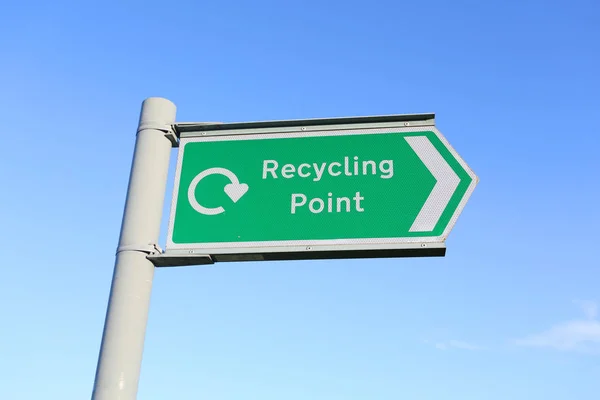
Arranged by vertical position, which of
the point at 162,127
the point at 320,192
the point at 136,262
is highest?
the point at 162,127

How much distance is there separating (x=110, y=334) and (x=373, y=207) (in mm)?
1338

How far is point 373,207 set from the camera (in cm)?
283

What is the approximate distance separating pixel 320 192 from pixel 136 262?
941mm

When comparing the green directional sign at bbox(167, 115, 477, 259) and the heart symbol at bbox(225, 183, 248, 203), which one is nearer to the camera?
the green directional sign at bbox(167, 115, 477, 259)

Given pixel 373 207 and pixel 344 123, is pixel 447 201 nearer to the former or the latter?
pixel 373 207

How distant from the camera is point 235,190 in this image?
3.01 metres

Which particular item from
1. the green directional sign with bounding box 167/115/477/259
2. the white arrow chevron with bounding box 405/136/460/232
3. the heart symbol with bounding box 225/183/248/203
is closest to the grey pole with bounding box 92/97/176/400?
the green directional sign with bounding box 167/115/477/259

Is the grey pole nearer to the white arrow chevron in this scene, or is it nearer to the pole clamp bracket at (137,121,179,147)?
the pole clamp bracket at (137,121,179,147)

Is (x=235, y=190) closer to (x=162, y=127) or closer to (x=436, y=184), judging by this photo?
(x=162, y=127)

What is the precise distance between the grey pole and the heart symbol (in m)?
0.34

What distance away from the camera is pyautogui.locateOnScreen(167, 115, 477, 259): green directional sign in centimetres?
277

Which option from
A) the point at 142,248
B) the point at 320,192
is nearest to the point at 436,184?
the point at 320,192

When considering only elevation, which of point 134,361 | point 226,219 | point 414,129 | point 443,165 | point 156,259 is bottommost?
point 134,361

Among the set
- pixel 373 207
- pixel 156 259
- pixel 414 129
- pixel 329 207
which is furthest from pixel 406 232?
pixel 156 259
